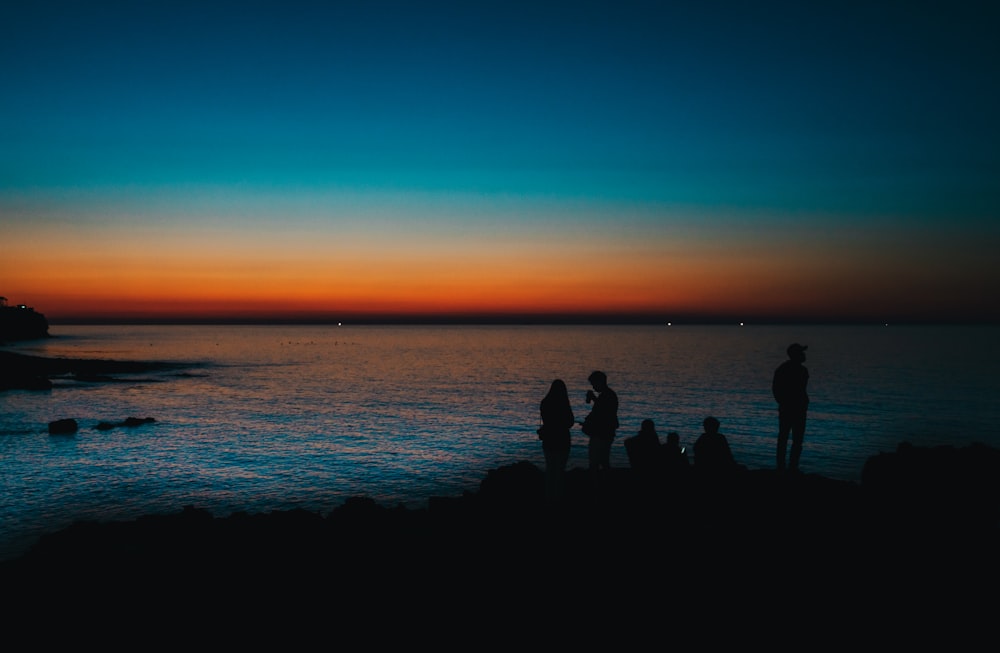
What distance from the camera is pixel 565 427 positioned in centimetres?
1189

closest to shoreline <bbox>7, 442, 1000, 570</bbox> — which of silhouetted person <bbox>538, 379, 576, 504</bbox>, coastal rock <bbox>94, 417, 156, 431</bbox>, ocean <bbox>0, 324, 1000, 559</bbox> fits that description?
silhouetted person <bbox>538, 379, 576, 504</bbox>

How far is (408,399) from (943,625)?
52.4m

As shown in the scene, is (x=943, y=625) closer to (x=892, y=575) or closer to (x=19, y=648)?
(x=892, y=575)

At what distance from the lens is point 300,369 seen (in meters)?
97.8

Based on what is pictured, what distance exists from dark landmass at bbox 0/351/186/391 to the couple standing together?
230ft

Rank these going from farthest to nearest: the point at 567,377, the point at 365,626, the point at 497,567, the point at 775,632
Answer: the point at 567,377 < the point at 497,567 < the point at 365,626 < the point at 775,632

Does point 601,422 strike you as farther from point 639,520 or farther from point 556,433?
point 639,520

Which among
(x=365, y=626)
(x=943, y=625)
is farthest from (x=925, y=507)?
(x=365, y=626)

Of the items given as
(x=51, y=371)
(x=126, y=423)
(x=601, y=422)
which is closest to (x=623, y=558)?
(x=601, y=422)

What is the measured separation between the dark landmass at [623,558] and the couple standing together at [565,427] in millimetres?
612

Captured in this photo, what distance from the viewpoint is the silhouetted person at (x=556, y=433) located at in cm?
1179

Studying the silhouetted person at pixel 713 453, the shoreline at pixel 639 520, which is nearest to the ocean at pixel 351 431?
the shoreline at pixel 639 520

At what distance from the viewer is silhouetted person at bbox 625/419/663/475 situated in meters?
14.1

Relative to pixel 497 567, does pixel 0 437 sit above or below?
below
